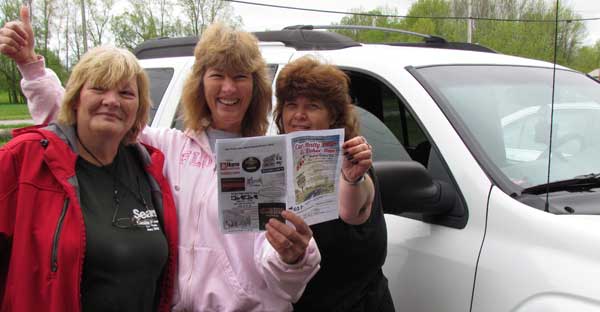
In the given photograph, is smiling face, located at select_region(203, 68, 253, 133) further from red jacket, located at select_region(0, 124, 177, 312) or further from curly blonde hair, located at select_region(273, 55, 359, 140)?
red jacket, located at select_region(0, 124, 177, 312)

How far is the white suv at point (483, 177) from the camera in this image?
6.33 feet

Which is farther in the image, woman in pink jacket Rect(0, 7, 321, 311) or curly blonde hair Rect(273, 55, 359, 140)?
curly blonde hair Rect(273, 55, 359, 140)

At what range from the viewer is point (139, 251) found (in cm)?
191

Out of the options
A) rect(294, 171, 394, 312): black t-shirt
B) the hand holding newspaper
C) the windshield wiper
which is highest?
the hand holding newspaper

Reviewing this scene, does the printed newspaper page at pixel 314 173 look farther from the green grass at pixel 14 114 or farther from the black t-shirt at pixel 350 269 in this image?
the green grass at pixel 14 114

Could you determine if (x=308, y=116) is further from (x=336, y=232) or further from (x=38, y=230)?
(x=38, y=230)

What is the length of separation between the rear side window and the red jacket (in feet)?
6.41

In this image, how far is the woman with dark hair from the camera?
212 cm

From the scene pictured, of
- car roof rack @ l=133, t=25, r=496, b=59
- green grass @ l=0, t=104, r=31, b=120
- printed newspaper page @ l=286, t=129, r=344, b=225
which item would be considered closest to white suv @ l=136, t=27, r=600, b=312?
car roof rack @ l=133, t=25, r=496, b=59

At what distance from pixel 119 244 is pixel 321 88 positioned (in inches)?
35.4

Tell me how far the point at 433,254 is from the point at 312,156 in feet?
2.78

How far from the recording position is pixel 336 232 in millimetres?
2125

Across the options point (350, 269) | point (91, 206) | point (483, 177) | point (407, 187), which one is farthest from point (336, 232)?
point (91, 206)

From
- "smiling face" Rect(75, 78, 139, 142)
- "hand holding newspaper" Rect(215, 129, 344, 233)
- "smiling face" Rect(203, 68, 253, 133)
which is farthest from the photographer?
"smiling face" Rect(203, 68, 253, 133)
